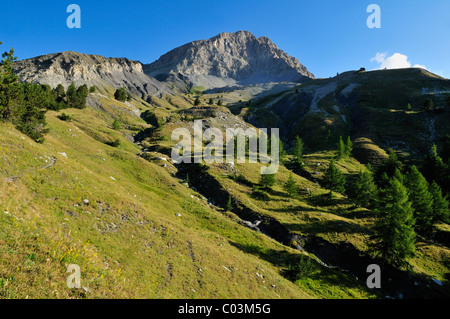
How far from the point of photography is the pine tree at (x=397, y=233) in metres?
27.9

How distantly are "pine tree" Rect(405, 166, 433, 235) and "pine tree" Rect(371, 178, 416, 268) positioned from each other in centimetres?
1286

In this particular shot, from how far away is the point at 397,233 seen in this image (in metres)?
27.9

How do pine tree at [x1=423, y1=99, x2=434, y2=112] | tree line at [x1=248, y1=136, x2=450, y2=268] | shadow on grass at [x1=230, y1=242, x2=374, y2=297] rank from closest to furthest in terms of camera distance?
shadow on grass at [x1=230, y1=242, x2=374, y2=297] < tree line at [x1=248, y1=136, x2=450, y2=268] < pine tree at [x1=423, y1=99, x2=434, y2=112]

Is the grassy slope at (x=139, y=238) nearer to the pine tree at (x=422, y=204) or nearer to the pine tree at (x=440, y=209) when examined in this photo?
the pine tree at (x=422, y=204)

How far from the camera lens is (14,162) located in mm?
19984

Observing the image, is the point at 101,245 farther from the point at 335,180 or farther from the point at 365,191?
the point at 335,180

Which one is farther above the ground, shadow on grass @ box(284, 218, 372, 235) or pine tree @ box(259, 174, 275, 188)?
pine tree @ box(259, 174, 275, 188)

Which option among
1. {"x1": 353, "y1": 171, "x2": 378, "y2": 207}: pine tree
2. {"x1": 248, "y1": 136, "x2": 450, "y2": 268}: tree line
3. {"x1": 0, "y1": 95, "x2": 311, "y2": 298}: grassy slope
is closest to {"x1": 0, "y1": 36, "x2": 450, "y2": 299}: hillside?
{"x1": 0, "y1": 95, "x2": 311, "y2": 298}: grassy slope

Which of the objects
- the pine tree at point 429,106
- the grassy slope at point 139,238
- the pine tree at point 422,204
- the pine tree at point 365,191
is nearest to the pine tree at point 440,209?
the pine tree at point 422,204

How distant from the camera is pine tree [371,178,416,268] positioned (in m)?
27.9

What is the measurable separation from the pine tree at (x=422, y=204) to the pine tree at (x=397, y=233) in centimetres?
1286

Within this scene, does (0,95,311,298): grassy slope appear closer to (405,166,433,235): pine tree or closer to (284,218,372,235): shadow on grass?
(284,218,372,235): shadow on grass

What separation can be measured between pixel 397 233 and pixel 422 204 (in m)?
17.7

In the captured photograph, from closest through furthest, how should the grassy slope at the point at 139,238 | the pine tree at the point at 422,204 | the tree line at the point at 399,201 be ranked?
the grassy slope at the point at 139,238 < the tree line at the point at 399,201 < the pine tree at the point at 422,204
